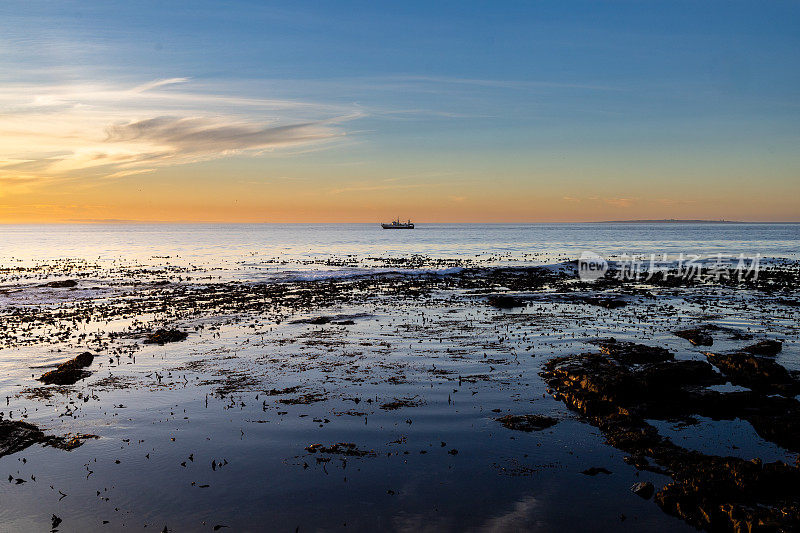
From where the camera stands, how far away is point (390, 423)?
1408 centimetres

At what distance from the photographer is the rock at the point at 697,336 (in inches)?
887

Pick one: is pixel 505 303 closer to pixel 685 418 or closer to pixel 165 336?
pixel 685 418

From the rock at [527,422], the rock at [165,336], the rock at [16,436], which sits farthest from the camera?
the rock at [165,336]

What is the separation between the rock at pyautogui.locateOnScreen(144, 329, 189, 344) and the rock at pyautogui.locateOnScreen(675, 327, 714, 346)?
2444 centimetres

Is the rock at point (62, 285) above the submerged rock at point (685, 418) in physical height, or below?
above

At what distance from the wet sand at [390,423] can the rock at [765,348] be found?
0.28 metres

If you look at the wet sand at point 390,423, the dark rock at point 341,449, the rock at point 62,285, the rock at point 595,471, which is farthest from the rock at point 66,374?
the rock at point 62,285

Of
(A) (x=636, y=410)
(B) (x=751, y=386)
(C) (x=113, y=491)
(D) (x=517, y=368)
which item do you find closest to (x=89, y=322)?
(C) (x=113, y=491)

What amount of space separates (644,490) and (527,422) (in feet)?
12.9

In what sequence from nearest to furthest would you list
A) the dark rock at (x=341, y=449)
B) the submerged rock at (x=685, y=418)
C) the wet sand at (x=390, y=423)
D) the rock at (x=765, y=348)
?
the submerged rock at (x=685, y=418) < the wet sand at (x=390, y=423) < the dark rock at (x=341, y=449) < the rock at (x=765, y=348)

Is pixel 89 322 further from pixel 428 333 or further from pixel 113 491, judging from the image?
pixel 113 491

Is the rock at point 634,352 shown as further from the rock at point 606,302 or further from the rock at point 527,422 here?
the rock at point 606,302

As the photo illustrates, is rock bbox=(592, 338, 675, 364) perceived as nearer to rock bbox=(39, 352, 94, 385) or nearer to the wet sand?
the wet sand

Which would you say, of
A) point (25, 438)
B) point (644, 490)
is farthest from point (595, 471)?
point (25, 438)
